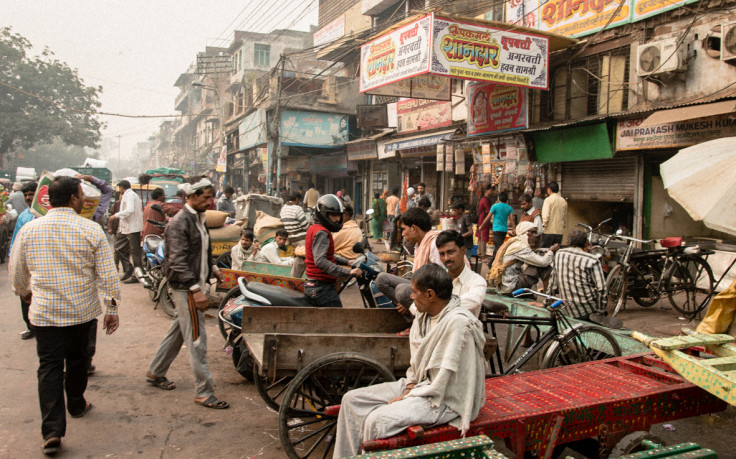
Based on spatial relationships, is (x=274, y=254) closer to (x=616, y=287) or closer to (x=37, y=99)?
(x=616, y=287)

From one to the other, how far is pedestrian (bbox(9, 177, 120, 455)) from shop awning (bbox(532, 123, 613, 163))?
928 centimetres

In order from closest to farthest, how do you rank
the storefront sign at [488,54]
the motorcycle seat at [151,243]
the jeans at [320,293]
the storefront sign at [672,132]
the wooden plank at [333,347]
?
1. the wooden plank at [333,347]
2. the jeans at [320,293]
3. the storefront sign at [672,132]
4. the motorcycle seat at [151,243]
5. the storefront sign at [488,54]

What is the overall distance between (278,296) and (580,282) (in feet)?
10.3

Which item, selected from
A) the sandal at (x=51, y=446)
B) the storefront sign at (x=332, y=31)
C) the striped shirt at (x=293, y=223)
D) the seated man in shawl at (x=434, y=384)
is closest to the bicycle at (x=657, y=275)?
the striped shirt at (x=293, y=223)

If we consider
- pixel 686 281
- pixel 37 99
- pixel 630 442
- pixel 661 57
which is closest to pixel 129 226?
pixel 630 442

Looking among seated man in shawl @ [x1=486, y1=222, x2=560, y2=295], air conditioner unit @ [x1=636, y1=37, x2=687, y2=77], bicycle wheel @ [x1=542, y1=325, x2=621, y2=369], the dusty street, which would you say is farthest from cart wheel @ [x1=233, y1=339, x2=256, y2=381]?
air conditioner unit @ [x1=636, y1=37, x2=687, y2=77]

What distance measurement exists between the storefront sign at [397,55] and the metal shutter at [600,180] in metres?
4.44

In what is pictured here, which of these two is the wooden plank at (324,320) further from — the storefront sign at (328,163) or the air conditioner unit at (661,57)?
the storefront sign at (328,163)

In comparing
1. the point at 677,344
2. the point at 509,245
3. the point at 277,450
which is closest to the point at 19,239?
the point at 277,450

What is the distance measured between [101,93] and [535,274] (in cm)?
4786

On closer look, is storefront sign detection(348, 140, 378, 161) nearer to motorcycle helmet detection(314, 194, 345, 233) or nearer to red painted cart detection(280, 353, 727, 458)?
motorcycle helmet detection(314, 194, 345, 233)

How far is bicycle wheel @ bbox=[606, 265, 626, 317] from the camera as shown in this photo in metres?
7.59

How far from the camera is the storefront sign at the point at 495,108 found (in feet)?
40.2

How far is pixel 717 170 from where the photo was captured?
4.42 metres
